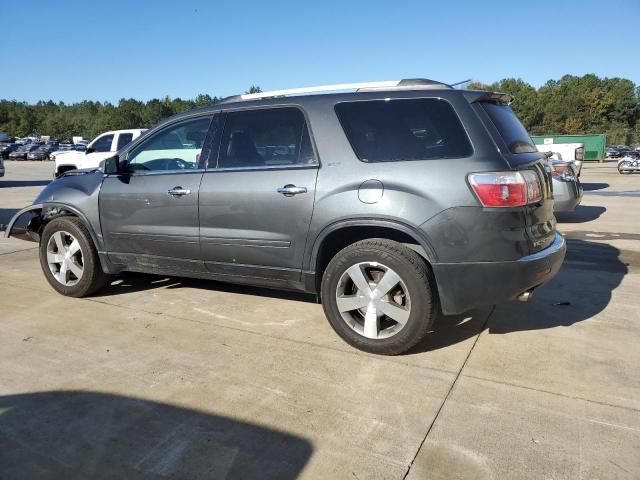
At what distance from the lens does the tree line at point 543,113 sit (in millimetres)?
82188

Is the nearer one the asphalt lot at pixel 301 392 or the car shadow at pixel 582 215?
the asphalt lot at pixel 301 392

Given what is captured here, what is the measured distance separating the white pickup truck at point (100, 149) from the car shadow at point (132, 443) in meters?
12.4

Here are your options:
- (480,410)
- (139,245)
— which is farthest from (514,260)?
(139,245)

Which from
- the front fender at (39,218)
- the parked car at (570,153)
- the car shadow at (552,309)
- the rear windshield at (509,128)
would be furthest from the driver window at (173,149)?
the parked car at (570,153)

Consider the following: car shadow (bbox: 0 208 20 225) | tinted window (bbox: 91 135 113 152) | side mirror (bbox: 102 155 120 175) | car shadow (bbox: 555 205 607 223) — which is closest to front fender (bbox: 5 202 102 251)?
side mirror (bbox: 102 155 120 175)

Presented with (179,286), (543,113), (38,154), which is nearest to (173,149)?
(179,286)

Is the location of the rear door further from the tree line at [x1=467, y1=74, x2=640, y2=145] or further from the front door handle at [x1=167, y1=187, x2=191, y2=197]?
the tree line at [x1=467, y1=74, x2=640, y2=145]

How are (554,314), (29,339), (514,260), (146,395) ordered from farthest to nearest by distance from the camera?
(554,314) < (29,339) < (514,260) < (146,395)

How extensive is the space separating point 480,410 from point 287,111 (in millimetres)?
2534

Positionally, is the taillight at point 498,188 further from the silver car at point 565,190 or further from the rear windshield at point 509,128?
the silver car at point 565,190

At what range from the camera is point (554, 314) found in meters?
4.46

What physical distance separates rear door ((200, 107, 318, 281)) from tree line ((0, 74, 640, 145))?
66.6m

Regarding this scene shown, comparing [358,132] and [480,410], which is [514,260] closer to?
[480,410]

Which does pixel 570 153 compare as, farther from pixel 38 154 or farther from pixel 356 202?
pixel 38 154
